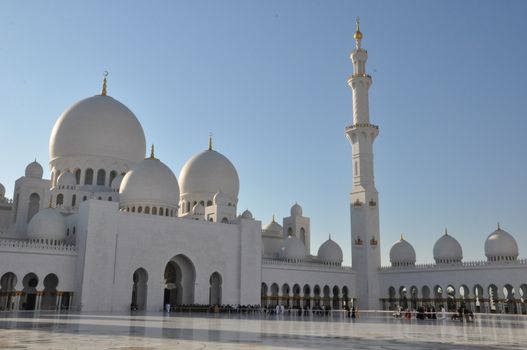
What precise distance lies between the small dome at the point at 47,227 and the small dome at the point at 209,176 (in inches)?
465

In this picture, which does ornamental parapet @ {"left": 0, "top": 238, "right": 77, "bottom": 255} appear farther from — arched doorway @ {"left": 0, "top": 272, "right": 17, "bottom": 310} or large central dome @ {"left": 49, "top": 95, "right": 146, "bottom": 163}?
large central dome @ {"left": 49, "top": 95, "right": 146, "bottom": 163}

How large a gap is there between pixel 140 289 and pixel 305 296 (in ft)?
39.7

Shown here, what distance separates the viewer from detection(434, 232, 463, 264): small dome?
111 ft

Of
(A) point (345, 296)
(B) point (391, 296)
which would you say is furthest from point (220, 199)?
(B) point (391, 296)

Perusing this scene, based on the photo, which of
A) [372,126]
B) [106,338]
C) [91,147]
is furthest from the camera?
[372,126]

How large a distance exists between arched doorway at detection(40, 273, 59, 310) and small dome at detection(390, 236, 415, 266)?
2160cm

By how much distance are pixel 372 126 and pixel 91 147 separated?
60.3 feet

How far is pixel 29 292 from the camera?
25672 mm

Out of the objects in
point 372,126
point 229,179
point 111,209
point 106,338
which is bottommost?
point 106,338

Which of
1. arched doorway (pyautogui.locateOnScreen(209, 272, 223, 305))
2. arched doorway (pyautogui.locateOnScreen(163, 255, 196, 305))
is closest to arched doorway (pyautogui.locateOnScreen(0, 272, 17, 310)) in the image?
arched doorway (pyautogui.locateOnScreen(163, 255, 196, 305))

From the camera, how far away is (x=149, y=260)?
27281 mm

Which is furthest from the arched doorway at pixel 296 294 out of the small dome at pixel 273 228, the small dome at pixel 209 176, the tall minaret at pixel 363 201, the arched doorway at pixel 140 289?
the arched doorway at pixel 140 289

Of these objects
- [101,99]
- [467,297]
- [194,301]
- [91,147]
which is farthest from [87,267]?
[467,297]

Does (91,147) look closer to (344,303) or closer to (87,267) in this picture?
(87,267)
